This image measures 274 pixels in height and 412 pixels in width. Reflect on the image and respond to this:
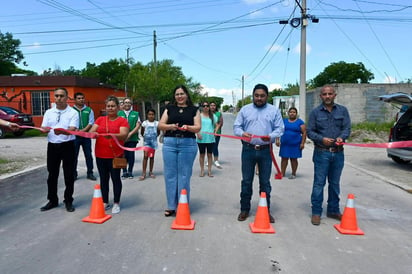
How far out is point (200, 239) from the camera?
4.20 meters

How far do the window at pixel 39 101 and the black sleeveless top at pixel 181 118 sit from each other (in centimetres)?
2515

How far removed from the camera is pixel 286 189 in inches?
275

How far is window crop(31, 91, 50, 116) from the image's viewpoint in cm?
2697

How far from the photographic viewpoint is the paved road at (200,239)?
351 centimetres

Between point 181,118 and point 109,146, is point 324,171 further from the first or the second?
point 109,146

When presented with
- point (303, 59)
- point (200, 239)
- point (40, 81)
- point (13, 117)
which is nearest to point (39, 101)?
point (40, 81)

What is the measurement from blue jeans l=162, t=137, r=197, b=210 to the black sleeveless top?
0.24ft

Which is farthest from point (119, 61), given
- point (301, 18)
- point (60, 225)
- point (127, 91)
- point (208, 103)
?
point (60, 225)

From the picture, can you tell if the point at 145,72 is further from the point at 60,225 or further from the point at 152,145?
the point at 60,225

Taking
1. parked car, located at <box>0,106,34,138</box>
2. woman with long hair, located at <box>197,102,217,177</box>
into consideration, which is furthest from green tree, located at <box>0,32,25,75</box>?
woman with long hair, located at <box>197,102,217,177</box>

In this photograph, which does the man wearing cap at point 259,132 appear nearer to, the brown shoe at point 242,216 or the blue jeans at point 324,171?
the brown shoe at point 242,216

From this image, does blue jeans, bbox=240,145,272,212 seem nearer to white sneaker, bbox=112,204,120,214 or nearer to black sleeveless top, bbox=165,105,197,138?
black sleeveless top, bbox=165,105,197,138

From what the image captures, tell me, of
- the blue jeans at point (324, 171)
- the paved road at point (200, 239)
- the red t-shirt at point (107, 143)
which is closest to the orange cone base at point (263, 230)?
the paved road at point (200, 239)

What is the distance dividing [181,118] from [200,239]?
68.0 inches
